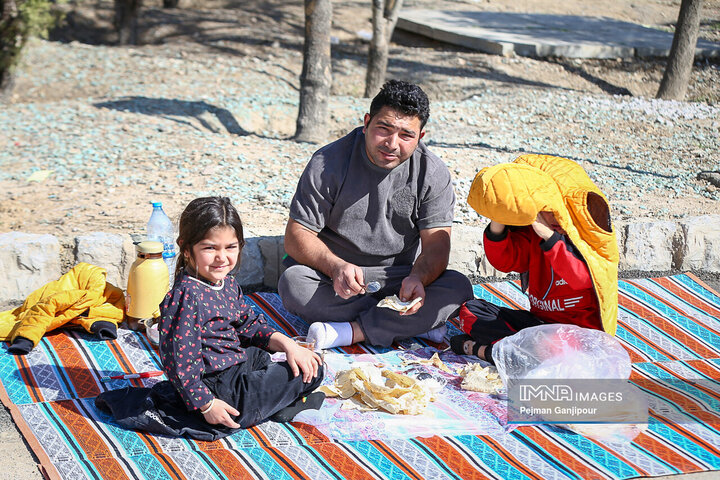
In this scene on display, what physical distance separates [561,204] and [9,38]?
8805 mm

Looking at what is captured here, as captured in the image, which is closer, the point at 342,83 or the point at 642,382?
the point at 642,382

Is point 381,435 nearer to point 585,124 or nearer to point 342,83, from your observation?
point 585,124

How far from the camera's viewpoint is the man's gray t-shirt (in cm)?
398

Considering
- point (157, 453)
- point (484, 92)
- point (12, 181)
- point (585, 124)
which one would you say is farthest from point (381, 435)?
point (484, 92)

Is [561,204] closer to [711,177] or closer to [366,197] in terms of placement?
[366,197]

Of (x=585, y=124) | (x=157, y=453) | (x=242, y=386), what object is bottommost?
(x=157, y=453)

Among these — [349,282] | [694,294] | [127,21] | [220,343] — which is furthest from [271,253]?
[127,21]

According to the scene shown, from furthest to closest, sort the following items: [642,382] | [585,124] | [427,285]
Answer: [585,124] → [427,285] → [642,382]

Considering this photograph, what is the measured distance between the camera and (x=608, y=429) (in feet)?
10.4

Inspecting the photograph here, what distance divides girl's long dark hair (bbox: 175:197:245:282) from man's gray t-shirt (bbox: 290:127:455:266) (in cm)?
101

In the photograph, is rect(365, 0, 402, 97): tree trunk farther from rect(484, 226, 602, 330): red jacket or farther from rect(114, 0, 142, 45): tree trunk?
rect(484, 226, 602, 330): red jacket

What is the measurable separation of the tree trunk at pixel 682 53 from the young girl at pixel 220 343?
7719 millimetres

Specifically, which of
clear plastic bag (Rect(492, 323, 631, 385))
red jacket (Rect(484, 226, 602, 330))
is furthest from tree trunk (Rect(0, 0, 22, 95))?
clear plastic bag (Rect(492, 323, 631, 385))

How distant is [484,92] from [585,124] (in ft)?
→ 6.85
